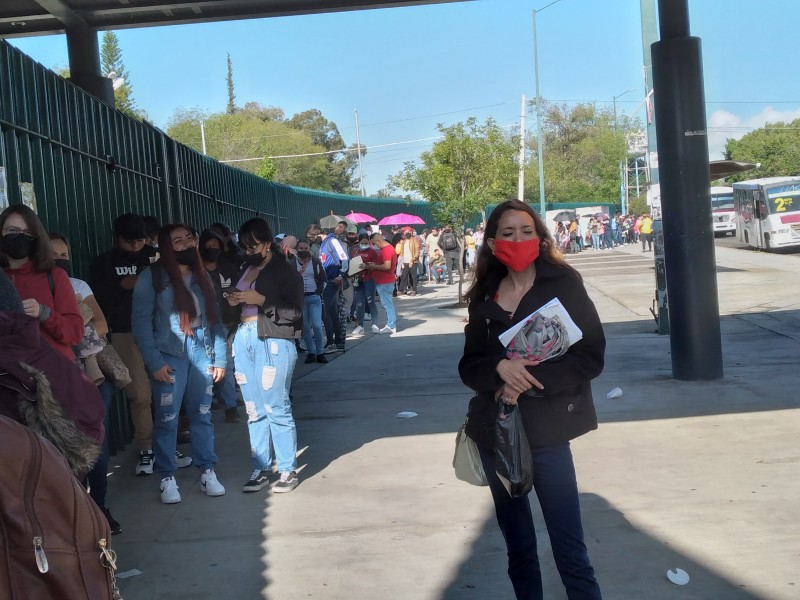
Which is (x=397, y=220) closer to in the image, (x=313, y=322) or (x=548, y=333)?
(x=313, y=322)

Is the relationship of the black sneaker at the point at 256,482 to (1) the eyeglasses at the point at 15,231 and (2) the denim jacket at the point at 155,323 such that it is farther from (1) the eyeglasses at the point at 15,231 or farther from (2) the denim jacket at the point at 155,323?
(1) the eyeglasses at the point at 15,231

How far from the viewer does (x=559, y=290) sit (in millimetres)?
3996

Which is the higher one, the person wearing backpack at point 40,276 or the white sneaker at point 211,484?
the person wearing backpack at point 40,276

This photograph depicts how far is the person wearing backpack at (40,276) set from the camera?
4891mm

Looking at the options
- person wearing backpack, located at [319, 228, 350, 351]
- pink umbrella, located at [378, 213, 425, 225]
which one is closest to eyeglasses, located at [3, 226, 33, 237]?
person wearing backpack, located at [319, 228, 350, 351]

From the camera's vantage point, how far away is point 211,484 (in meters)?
6.73

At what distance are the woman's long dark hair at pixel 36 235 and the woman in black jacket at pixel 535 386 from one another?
2176mm

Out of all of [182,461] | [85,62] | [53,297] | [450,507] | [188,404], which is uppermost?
[85,62]

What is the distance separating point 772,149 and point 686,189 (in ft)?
304

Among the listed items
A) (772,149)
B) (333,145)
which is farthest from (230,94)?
(772,149)

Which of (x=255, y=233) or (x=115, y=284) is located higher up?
(x=255, y=233)

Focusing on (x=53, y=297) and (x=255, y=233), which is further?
(x=255, y=233)

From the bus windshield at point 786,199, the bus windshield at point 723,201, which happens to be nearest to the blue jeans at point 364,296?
→ the bus windshield at point 786,199

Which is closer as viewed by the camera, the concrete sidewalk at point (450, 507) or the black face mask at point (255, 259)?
the concrete sidewalk at point (450, 507)
